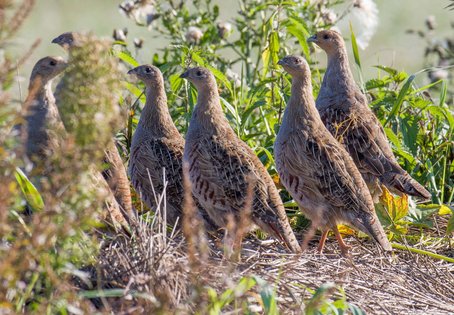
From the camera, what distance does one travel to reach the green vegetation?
10.4ft

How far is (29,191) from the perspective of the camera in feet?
13.8

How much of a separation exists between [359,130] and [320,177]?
0.77 metres

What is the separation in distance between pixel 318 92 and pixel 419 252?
187cm

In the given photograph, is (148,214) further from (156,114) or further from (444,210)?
(444,210)

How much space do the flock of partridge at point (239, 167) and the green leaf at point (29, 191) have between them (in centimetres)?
112

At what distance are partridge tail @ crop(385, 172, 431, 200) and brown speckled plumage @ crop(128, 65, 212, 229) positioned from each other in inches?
49.2

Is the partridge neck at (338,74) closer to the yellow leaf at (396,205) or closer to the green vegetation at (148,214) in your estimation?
the green vegetation at (148,214)

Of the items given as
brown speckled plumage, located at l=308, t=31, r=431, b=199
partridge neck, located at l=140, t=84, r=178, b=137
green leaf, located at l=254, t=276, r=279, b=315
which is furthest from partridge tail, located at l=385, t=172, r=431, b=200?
green leaf, located at l=254, t=276, r=279, b=315

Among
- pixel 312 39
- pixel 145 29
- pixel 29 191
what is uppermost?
pixel 29 191

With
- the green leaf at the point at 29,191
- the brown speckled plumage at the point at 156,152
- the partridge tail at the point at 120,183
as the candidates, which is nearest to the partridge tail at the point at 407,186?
the brown speckled plumage at the point at 156,152

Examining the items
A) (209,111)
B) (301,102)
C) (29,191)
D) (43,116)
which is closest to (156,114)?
(209,111)

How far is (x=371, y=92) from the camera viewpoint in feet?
23.9

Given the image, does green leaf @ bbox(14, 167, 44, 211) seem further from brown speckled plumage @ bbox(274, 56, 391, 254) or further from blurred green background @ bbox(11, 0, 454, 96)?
blurred green background @ bbox(11, 0, 454, 96)

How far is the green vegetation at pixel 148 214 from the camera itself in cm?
317
